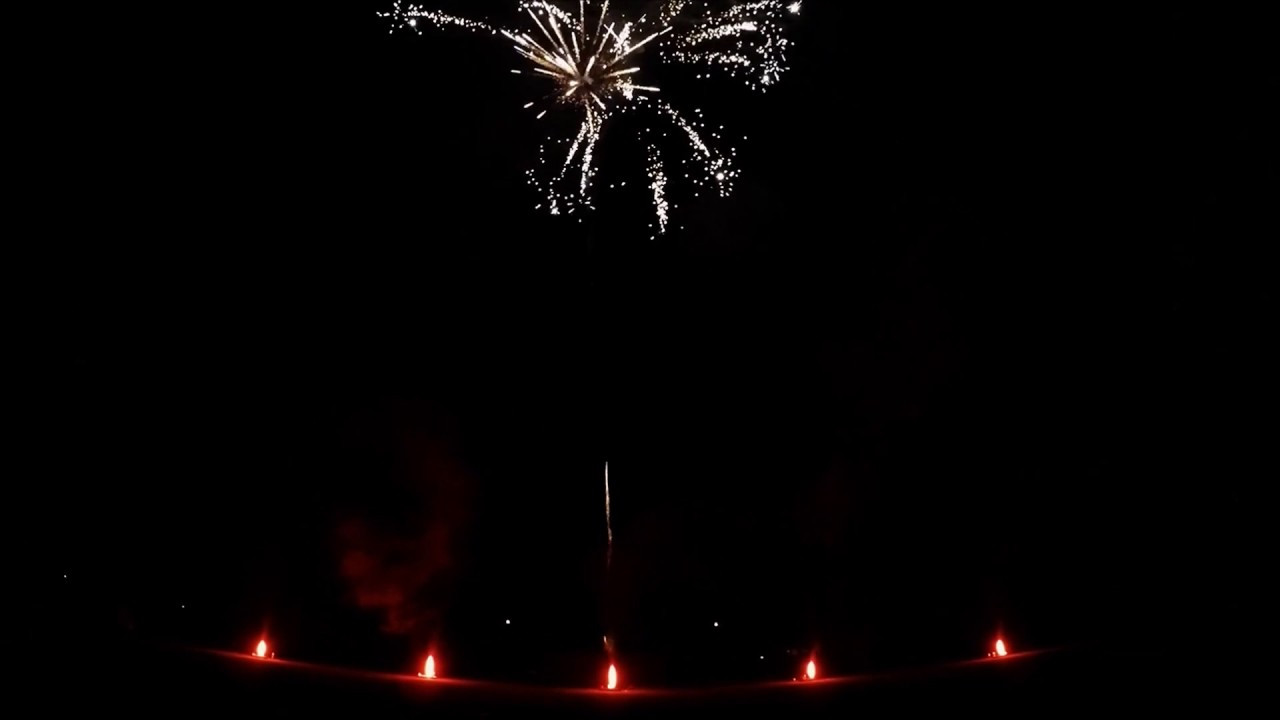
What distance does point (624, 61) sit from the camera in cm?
402

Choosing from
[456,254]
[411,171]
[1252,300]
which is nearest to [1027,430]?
[1252,300]

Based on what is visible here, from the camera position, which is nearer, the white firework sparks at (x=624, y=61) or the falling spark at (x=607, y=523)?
the white firework sparks at (x=624, y=61)

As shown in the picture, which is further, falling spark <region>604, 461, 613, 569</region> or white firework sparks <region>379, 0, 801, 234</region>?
falling spark <region>604, 461, 613, 569</region>

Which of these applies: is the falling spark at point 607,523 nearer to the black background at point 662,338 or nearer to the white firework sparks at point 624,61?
the black background at point 662,338

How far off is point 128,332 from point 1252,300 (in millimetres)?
5720

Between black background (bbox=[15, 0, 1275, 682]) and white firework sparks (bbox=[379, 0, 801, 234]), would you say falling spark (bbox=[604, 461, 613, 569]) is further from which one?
white firework sparks (bbox=[379, 0, 801, 234])

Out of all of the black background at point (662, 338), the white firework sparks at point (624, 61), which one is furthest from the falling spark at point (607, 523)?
the white firework sparks at point (624, 61)

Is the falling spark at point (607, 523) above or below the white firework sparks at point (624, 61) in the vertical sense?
below

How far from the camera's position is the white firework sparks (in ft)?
13.1

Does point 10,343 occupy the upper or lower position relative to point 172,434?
upper

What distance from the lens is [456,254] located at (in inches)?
170

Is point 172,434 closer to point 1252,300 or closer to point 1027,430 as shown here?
point 1027,430

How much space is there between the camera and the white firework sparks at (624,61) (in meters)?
3.99

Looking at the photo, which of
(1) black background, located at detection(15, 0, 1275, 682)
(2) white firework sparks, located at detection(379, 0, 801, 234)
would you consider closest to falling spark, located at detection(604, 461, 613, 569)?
(1) black background, located at detection(15, 0, 1275, 682)
